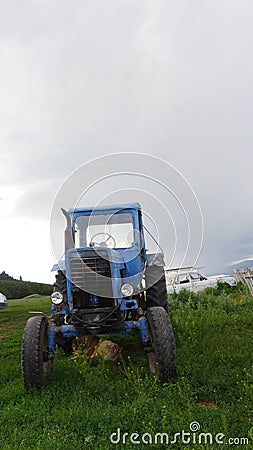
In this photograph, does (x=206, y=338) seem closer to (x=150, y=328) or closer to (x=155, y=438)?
(x=150, y=328)

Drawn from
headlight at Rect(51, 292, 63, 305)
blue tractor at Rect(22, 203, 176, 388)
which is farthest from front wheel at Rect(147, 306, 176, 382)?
headlight at Rect(51, 292, 63, 305)

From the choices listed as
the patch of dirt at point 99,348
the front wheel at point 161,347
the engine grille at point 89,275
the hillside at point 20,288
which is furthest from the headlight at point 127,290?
the hillside at point 20,288

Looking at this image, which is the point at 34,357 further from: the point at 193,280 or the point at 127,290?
the point at 193,280

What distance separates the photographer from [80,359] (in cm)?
652

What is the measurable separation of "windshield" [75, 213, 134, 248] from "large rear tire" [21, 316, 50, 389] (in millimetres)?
1864

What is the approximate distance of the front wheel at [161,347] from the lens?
5559mm

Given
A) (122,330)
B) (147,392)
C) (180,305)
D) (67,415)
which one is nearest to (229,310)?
(180,305)

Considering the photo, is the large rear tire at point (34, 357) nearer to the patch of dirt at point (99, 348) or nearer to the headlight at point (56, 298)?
the headlight at point (56, 298)

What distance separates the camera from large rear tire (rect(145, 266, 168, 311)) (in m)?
7.75

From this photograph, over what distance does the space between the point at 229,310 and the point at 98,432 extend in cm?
719

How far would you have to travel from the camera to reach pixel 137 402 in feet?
15.9
